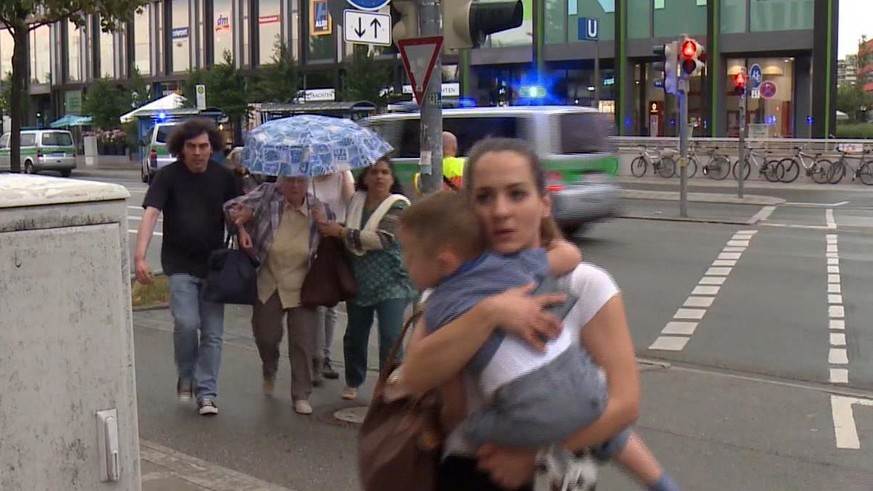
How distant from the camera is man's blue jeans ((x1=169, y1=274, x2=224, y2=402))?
22.1 feet

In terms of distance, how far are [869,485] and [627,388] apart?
3.47 meters

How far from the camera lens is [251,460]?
19.2 feet

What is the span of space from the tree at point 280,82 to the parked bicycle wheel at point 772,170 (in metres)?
24.0

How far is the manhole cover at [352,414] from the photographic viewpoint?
262 inches

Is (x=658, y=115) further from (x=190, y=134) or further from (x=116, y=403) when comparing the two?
(x=116, y=403)

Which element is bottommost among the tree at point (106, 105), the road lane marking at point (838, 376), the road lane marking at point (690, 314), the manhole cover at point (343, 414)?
the road lane marking at point (838, 376)

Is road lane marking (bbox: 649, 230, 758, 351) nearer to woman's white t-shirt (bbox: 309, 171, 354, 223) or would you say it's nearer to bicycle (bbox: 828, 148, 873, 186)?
woman's white t-shirt (bbox: 309, 171, 354, 223)

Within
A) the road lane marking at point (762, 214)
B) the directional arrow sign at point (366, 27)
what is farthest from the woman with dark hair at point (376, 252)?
the road lane marking at point (762, 214)

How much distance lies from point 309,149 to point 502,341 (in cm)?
454

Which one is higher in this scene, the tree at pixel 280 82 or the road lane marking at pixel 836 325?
the tree at pixel 280 82

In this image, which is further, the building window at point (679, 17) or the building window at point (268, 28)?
the building window at point (268, 28)

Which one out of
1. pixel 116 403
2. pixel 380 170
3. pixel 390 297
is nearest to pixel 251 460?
pixel 390 297

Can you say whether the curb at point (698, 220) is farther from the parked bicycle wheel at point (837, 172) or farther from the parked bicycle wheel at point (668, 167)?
the parked bicycle wheel at point (668, 167)

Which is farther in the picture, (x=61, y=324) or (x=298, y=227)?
(x=298, y=227)
